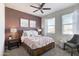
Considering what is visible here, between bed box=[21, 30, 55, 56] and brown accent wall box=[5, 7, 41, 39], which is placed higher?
brown accent wall box=[5, 7, 41, 39]

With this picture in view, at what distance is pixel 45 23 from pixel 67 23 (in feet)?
1.80

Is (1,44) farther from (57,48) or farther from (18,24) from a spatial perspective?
(57,48)

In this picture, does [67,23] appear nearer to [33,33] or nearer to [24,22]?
[33,33]

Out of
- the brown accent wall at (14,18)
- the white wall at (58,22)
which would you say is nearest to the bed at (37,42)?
the white wall at (58,22)

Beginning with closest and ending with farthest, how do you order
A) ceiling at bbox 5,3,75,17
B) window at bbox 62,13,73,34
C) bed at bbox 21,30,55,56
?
1. ceiling at bbox 5,3,75,17
2. window at bbox 62,13,73,34
3. bed at bbox 21,30,55,56

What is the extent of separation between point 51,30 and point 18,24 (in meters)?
0.90

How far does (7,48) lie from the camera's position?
1.77 metres

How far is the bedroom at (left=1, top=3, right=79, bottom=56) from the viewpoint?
1.77 m

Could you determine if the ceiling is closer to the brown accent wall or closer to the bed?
the brown accent wall

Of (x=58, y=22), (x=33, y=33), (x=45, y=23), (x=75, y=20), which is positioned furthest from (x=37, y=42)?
(x=75, y=20)

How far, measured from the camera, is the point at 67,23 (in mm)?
1849

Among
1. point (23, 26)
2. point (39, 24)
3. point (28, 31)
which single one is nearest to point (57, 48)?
→ point (39, 24)

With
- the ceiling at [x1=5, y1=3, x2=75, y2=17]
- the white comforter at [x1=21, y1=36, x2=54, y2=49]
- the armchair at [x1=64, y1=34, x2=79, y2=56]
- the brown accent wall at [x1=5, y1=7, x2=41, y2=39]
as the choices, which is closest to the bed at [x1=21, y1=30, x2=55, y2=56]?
the white comforter at [x1=21, y1=36, x2=54, y2=49]

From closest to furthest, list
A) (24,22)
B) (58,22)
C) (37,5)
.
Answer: (37,5) → (58,22) → (24,22)
